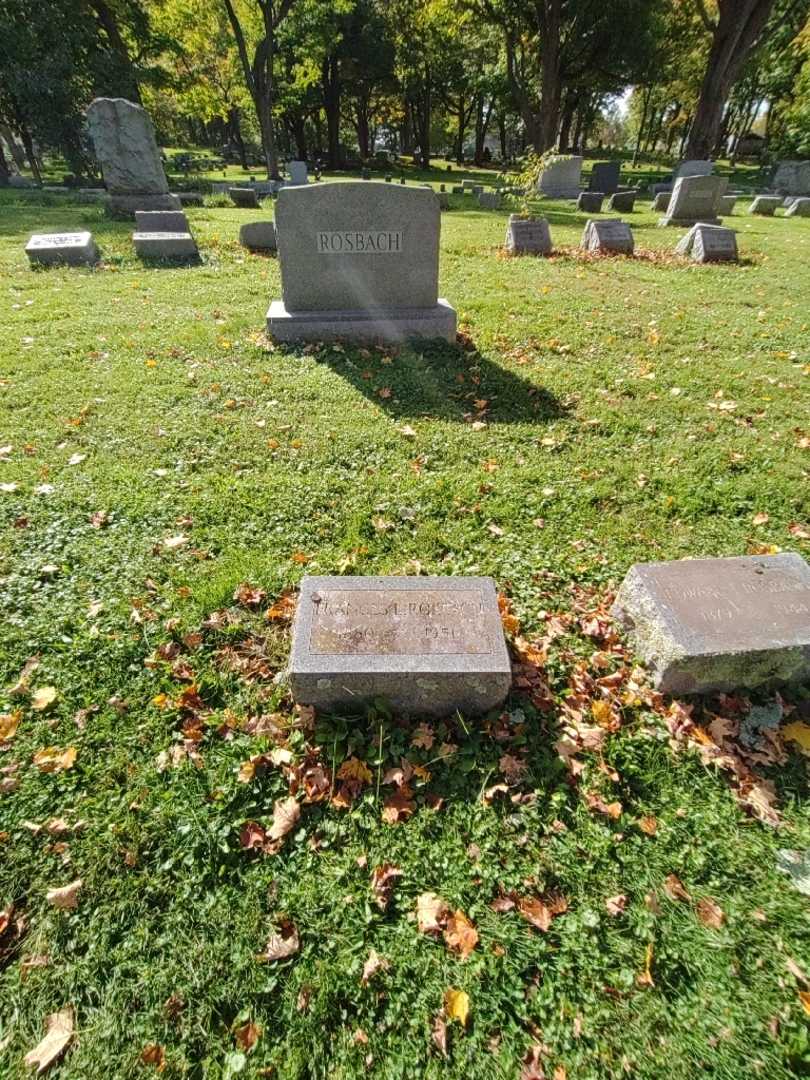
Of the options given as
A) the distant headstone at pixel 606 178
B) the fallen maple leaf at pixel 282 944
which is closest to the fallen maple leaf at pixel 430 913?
the fallen maple leaf at pixel 282 944

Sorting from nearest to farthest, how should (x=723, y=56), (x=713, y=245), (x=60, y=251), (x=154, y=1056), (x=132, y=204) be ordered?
(x=154, y=1056) → (x=60, y=251) → (x=713, y=245) → (x=132, y=204) → (x=723, y=56)

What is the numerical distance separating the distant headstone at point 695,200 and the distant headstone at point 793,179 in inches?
600

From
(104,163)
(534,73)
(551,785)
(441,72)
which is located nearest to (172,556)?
(551,785)

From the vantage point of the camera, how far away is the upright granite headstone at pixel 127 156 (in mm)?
14609

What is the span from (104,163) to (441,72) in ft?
103

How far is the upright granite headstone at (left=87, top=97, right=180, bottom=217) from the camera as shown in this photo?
1461 centimetres

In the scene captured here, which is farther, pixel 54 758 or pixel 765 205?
pixel 765 205

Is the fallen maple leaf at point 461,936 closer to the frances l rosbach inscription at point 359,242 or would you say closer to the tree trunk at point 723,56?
the frances l rosbach inscription at point 359,242

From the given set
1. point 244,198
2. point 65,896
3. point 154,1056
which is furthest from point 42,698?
point 244,198

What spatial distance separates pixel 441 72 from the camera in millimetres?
35844

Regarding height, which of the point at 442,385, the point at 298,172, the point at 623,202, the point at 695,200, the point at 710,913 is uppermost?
the point at 298,172

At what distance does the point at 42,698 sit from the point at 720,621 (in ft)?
11.4

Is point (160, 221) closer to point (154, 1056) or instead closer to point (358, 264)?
point (358, 264)

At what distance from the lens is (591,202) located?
64.2 ft
